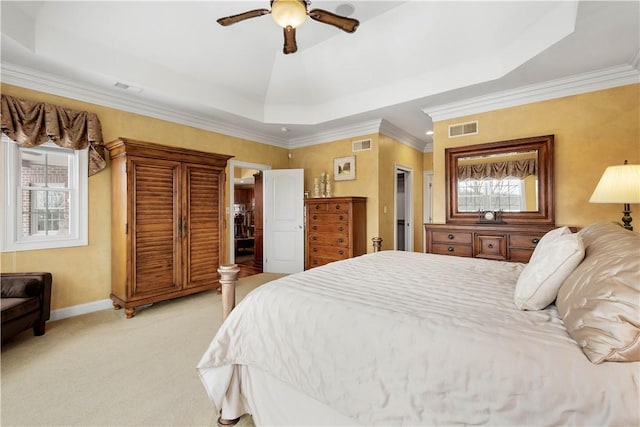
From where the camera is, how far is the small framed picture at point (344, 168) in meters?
5.02

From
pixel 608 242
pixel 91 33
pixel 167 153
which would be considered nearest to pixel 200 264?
pixel 167 153

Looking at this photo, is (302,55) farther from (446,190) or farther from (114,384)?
(114,384)

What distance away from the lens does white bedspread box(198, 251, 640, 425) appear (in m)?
0.82

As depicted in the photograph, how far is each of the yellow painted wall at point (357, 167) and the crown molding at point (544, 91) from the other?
47.4 inches

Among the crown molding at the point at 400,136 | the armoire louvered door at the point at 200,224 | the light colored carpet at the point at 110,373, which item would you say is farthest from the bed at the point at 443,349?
the crown molding at the point at 400,136

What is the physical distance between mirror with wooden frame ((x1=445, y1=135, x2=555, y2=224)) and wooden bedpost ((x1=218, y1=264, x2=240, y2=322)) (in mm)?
3239

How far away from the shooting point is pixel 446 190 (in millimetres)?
3998

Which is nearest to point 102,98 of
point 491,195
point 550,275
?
point 550,275

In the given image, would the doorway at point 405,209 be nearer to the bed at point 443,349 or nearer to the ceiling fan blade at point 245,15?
the ceiling fan blade at point 245,15

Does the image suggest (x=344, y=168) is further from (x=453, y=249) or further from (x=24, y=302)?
(x=24, y=302)

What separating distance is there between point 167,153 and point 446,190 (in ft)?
12.1

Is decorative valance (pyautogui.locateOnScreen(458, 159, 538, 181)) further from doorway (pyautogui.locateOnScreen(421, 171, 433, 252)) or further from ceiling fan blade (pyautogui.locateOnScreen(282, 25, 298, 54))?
ceiling fan blade (pyautogui.locateOnScreen(282, 25, 298, 54))

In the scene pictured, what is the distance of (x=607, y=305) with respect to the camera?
0.84 m

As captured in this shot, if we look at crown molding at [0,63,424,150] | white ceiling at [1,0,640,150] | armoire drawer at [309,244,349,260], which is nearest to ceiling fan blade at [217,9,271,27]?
white ceiling at [1,0,640,150]
